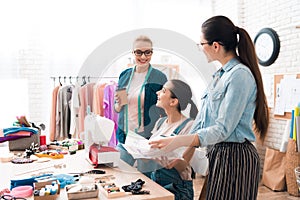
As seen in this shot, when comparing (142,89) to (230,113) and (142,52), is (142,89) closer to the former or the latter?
(142,52)

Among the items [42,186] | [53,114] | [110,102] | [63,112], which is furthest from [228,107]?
[53,114]

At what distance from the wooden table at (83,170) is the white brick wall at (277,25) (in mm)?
2620

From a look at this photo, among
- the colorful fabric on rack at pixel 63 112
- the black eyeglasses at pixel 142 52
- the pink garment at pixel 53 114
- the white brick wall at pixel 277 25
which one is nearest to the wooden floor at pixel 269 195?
the white brick wall at pixel 277 25

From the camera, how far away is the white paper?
1334 mm

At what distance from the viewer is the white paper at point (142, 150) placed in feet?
4.38

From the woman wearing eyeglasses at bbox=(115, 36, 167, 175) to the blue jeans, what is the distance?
243 millimetres

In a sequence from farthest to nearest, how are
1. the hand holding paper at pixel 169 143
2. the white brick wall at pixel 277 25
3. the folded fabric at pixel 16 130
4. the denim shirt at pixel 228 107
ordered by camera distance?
the white brick wall at pixel 277 25 < the folded fabric at pixel 16 130 < the denim shirt at pixel 228 107 < the hand holding paper at pixel 169 143

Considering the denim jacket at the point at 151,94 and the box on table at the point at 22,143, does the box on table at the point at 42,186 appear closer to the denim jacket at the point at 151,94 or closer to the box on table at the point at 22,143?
the denim jacket at the point at 151,94

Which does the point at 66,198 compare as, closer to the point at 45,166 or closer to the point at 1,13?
the point at 45,166

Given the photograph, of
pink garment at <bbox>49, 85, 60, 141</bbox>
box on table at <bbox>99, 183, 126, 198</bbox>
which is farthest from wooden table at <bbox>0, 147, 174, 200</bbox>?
pink garment at <bbox>49, 85, 60, 141</bbox>

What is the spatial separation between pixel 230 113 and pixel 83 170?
2.42ft

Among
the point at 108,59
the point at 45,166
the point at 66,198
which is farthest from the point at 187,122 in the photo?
the point at 45,166

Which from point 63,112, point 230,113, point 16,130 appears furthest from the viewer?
point 63,112

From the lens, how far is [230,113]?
1427 mm
